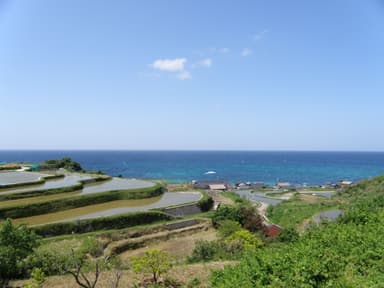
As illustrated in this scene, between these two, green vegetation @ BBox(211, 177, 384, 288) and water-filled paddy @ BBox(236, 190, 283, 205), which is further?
water-filled paddy @ BBox(236, 190, 283, 205)

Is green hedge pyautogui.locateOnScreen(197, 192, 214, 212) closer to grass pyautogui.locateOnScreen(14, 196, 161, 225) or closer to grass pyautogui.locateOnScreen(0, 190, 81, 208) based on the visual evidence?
grass pyautogui.locateOnScreen(14, 196, 161, 225)

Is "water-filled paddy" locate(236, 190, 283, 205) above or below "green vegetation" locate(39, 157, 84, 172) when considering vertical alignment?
below

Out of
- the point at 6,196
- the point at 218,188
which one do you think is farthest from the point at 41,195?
the point at 218,188

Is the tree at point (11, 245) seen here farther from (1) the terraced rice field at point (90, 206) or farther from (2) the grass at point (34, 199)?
(2) the grass at point (34, 199)

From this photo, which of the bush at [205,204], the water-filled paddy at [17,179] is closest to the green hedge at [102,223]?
the bush at [205,204]

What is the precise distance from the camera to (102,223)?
2178cm

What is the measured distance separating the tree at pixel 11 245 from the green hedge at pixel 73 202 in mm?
11461

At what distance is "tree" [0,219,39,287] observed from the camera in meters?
11.0

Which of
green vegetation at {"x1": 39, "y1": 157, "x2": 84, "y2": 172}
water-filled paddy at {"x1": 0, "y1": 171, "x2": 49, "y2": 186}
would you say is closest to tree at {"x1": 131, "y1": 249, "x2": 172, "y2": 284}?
water-filled paddy at {"x1": 0, "y1": 171, "x2": 49, "y2": 186}

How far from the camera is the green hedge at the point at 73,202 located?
867 inches

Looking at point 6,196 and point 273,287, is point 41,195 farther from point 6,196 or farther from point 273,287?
point 273,287

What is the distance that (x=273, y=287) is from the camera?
594cm

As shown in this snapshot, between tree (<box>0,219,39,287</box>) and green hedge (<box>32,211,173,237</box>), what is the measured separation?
778cm

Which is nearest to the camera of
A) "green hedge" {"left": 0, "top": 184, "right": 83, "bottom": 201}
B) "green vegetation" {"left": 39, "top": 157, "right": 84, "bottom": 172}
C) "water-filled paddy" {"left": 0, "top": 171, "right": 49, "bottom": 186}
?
"green hedge" {"left": 0, "top": 184, "right": 83, "bottom": 201}
